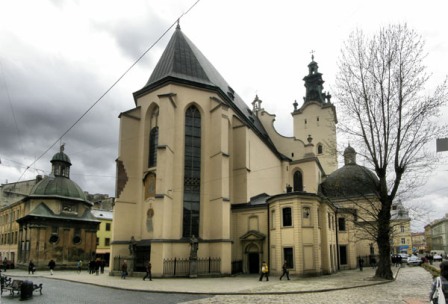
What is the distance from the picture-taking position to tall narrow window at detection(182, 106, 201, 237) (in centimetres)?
2895

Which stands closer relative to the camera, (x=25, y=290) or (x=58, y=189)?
(x=25, y=290)

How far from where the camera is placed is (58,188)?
46.4 meters

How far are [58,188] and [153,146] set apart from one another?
21.3m

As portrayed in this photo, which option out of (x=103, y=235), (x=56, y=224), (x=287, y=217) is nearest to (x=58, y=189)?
(x=56, y=224)

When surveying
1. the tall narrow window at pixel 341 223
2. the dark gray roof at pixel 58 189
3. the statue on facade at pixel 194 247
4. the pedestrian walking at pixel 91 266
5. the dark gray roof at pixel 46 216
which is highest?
the dark gray roof at pixel 58 189

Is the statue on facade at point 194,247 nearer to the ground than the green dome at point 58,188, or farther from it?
nearer to the ground

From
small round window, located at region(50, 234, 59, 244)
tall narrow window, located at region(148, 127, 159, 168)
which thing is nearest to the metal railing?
tall narrow window, located at region(148, 127, 159, 168)

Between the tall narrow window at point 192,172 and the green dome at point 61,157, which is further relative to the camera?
the green dome at point 61,157

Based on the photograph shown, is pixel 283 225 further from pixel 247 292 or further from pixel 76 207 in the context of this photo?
pixel 76 207

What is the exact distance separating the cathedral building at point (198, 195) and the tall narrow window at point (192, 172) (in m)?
0.08

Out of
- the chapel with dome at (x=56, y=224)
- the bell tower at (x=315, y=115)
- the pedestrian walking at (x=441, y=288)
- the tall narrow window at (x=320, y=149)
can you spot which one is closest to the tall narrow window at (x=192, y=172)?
the chapel with dome at (x=56, y=224)

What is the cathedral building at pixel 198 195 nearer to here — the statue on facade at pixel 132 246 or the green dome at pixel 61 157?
the statue on facade at pixel 132 246

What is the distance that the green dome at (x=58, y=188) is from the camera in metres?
45.7

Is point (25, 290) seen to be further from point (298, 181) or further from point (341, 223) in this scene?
point (298, 181)
